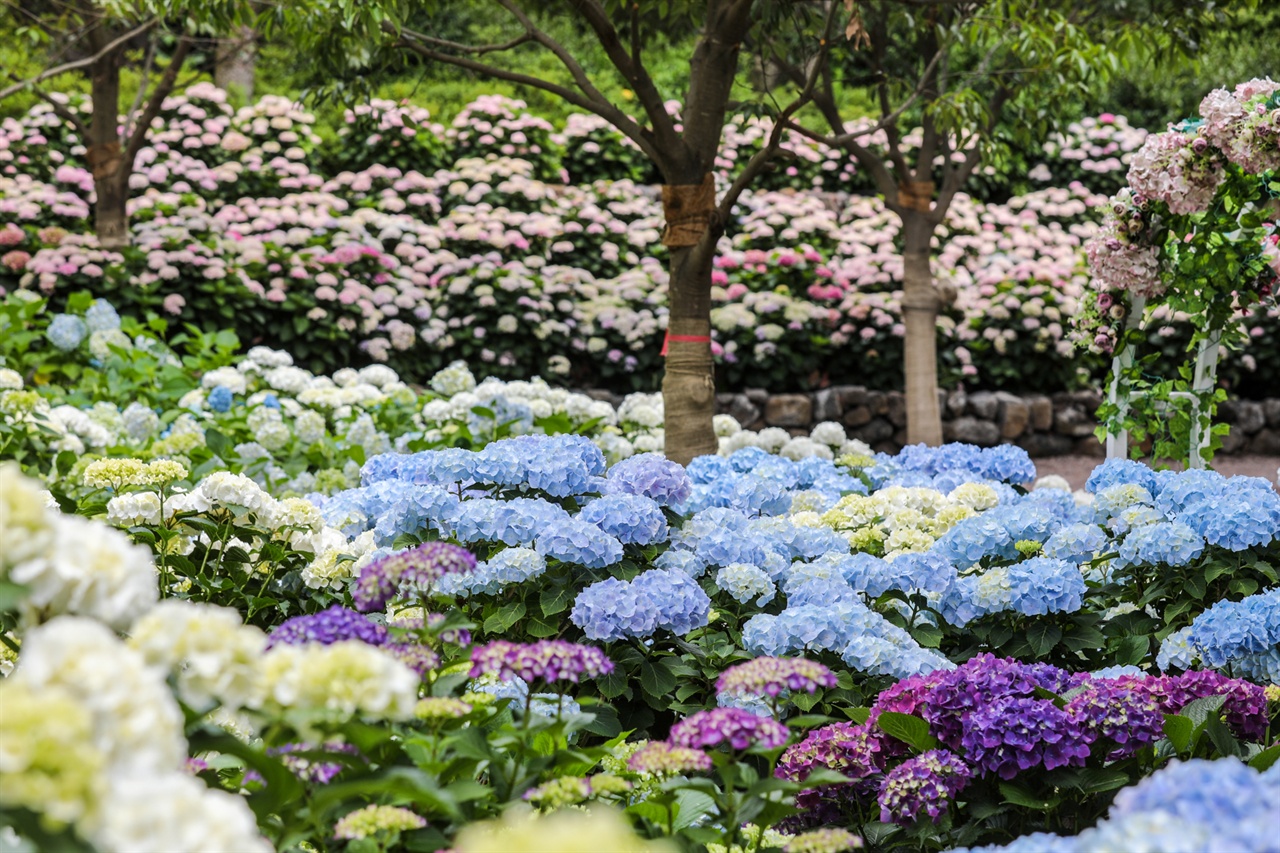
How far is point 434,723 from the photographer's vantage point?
1456mm

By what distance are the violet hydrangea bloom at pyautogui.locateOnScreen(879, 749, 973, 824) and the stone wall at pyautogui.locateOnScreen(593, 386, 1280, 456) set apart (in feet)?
19.7

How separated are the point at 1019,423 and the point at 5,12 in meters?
8.41

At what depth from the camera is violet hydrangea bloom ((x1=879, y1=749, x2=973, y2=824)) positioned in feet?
6.31

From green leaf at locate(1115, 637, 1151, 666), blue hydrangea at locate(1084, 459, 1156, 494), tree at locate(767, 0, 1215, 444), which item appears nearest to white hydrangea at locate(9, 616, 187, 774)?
green leaf at locate(1115, 637, 1151, 666)

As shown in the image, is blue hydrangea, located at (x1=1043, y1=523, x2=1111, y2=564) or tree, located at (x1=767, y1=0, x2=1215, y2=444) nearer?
blue hydrangea, located at (x1=1043, y1=523, x2=1111, y2=564)

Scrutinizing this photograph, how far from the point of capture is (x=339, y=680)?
3.37ft

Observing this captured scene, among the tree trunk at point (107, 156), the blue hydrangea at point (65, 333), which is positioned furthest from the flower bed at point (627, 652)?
the tree trunk at point (107, 156)

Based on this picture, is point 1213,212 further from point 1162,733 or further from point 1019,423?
point 1019,423

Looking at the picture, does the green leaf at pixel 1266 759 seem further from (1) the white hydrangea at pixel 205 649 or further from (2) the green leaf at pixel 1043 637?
(1) the white hydrangea at pixel 205 649

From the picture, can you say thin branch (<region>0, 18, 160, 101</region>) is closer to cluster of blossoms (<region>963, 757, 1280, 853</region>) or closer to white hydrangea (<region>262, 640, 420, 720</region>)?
white hydrangea (<region>262, 640, 420, 720</region>)

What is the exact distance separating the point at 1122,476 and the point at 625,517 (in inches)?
58.9

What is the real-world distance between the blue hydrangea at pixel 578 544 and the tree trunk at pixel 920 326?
4.14m

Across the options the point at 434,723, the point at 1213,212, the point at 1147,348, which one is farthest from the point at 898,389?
the point at 434,723

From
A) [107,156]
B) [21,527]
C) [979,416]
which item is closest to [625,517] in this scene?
[21,527]
